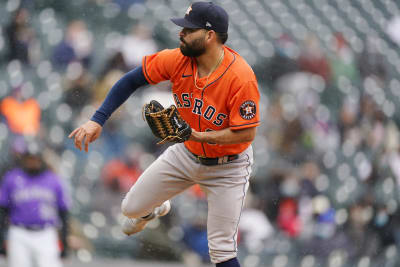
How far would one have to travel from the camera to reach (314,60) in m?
6.23

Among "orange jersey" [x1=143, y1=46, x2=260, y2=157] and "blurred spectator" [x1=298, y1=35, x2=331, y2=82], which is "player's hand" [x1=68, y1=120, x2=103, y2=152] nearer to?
"orange jersey" [x1=143, y1=46, x2=260, y2=157]

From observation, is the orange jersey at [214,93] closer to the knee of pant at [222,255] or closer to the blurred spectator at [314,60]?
the knee of pant at [222,255]

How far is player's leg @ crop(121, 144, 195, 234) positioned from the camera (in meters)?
3.16

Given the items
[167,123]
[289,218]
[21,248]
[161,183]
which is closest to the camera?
[167,123]

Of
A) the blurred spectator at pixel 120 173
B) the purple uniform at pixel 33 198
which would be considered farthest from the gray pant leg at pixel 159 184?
the blurred spectator at pixel 120 173

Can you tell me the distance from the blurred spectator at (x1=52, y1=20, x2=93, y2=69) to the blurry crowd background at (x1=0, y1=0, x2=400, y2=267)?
0.01 m

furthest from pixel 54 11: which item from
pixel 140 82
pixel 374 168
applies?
pixel 374 168

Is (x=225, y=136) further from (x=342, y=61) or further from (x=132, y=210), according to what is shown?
(x=342, y=61)

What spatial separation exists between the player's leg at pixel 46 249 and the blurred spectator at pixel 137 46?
1908 mm

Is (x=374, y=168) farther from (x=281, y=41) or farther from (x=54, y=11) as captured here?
(x=54, y=11)

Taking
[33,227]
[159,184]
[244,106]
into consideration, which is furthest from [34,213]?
[244,106]

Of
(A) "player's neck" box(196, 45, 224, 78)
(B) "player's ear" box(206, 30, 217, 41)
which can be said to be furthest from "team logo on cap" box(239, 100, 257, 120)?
(B) "player's ear" box(206, 30, 217, 41)

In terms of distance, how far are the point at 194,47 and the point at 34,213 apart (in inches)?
101

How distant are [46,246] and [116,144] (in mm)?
1335
